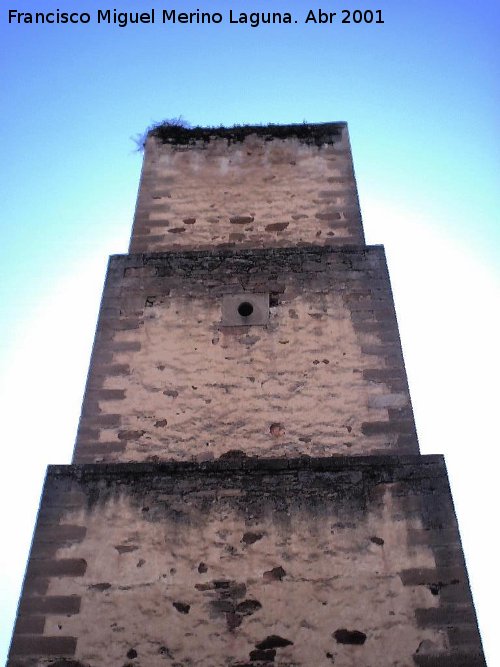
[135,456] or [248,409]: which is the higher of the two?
[248,409]

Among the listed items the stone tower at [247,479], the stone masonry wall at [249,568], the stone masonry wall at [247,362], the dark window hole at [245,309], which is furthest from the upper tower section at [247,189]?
the stone masonry wall at [249,568]

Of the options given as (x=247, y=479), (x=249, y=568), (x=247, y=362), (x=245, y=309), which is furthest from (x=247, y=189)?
(x=249, y=568)

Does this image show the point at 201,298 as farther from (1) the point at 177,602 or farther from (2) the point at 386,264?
(1) the point at 177,602

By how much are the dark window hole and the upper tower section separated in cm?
122

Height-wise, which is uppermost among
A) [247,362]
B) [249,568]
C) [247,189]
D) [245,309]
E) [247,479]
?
[247,189]

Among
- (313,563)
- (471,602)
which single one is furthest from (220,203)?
(471,602)

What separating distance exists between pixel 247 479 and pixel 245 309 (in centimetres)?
185

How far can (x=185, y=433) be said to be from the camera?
5.25m

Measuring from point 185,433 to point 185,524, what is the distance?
0.88 metres

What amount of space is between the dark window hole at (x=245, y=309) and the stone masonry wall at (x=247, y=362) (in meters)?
0.15

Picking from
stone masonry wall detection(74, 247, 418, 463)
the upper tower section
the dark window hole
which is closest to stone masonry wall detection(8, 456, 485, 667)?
stone masonry wall detection(74, 247, 418, 463)

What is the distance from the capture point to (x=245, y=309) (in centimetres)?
611

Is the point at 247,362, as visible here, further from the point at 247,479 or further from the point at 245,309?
the point at 247,479

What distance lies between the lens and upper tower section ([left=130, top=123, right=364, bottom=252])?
725cm
